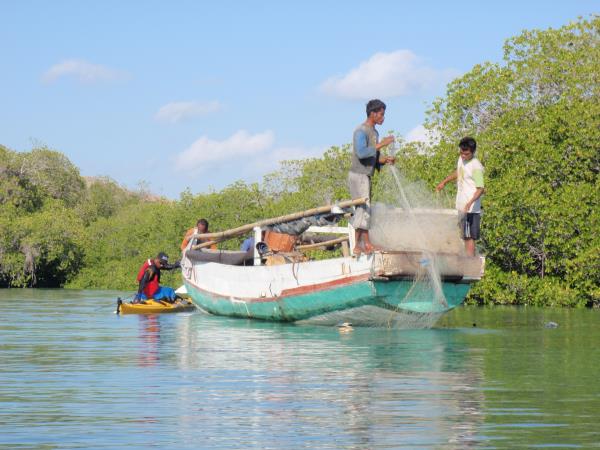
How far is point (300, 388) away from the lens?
1103cm

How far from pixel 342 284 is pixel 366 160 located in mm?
2159

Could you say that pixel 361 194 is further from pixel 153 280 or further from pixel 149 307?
pixel 153 280

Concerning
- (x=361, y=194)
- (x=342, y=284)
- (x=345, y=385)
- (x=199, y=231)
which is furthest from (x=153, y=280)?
(x=345, y=385)

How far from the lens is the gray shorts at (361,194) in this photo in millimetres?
17531

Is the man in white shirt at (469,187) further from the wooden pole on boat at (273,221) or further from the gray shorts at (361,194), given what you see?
the wooden pole on boat at (273,221)

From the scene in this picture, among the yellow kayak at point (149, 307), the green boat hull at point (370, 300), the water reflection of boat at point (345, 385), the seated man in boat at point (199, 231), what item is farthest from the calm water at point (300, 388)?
the seated man in boat at point (199, 231)

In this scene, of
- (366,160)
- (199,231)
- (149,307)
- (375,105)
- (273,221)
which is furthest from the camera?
(199,231)

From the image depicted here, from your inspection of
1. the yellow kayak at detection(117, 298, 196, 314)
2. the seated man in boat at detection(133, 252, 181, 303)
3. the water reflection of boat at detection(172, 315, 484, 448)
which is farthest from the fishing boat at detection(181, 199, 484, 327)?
the yellow kayak at detection(117, 298, 196, 314)

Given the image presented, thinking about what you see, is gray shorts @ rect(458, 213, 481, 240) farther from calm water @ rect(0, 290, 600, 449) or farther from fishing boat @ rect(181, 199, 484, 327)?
calm water @ rect(0, 290, 600, 449)

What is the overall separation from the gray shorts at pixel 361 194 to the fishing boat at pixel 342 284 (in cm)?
18

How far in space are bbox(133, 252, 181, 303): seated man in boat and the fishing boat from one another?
52.4 inches

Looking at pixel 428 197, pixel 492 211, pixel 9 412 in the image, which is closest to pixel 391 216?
pixel 428 197

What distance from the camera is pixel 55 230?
178ft

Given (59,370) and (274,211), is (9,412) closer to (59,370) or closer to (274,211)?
(59,370)
